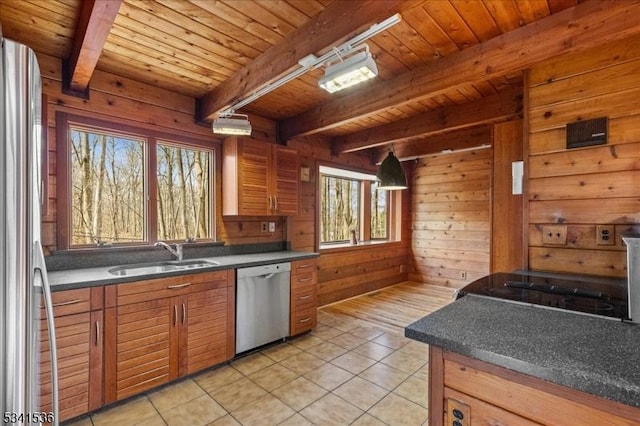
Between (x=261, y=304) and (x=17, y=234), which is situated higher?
(x=17, y=234)

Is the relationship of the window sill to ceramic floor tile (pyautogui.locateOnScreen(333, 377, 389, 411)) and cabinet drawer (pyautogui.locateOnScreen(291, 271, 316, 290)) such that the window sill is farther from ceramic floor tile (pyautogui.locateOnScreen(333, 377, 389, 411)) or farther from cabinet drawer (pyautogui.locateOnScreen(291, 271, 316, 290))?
ceramic floor tile (pyautogui.locateOnScreen(333, 377, 389, 411))

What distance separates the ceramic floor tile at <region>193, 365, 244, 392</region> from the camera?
7.96 ft

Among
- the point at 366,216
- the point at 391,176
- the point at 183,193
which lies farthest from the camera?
the point at 366,216

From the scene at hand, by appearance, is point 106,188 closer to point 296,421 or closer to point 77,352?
point 77,352

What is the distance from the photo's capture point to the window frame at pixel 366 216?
14.7ft

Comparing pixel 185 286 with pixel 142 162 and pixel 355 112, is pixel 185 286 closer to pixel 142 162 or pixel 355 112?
pixel 142 162

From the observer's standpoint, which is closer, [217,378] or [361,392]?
[361,392]

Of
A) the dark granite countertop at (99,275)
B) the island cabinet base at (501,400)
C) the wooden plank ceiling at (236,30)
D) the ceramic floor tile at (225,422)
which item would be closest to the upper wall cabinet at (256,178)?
the dark granite countertop at (99,275)

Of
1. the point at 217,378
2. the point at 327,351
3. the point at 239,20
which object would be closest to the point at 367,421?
the point at 327,351

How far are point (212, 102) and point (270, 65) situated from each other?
100 cm

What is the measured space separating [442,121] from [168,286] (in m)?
3.24

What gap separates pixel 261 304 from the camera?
297cm

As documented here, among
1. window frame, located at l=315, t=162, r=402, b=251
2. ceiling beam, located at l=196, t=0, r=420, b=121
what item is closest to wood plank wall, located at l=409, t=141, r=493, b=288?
window frame, located at l=315, t=162, r=402, b=251

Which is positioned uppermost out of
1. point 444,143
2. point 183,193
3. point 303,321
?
point 444,143
